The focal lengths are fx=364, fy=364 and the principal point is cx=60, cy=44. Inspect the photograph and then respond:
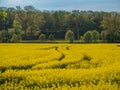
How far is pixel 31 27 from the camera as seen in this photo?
119m

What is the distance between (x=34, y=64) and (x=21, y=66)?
113 centimetres

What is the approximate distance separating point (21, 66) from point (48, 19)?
111422 mm

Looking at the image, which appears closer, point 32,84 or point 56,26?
point 32,84

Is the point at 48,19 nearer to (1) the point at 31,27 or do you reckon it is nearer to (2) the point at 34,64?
(1) the point at 31,27

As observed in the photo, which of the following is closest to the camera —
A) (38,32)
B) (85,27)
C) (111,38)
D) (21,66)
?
(21,66)

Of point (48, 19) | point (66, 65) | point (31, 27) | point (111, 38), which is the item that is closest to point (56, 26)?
point (48, 19)

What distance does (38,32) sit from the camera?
117 meters

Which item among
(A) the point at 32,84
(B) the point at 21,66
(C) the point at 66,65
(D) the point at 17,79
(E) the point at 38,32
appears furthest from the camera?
(E) the point at 38,32

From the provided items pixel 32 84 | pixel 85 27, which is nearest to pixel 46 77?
pixel 32 84

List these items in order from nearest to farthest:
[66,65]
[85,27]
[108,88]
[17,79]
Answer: [108,88] → [17,79] → [66,65] → [85,27]

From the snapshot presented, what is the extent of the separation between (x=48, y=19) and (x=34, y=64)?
110513 mm

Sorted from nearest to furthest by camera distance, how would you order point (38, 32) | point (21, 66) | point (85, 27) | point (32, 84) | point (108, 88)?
point (108, 88), point (32, 84), point (21, 66), point (38, 32), point (85, 27)

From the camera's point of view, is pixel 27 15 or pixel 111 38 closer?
pixel 111 38

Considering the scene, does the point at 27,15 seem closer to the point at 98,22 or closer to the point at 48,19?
the point at 48,19
